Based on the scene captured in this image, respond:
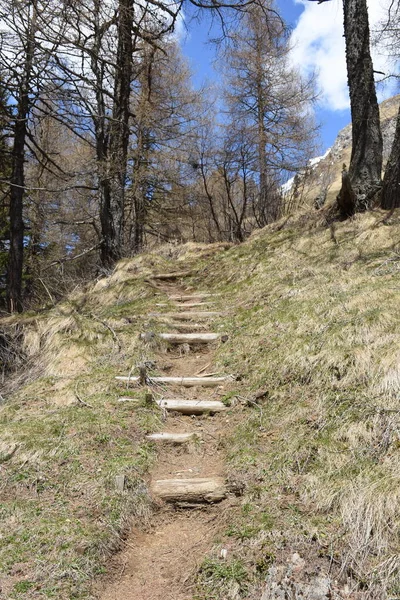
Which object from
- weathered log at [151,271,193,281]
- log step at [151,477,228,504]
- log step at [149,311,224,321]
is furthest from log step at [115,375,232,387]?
weathered log at [151,271,193,281]

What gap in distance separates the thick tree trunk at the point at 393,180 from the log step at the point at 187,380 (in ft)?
14.6

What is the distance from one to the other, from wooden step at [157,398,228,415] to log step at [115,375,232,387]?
1.15ft

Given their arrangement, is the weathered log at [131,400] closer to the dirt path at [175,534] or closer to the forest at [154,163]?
the dirt path at [175,534]

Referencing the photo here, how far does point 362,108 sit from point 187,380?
5695 millimetres

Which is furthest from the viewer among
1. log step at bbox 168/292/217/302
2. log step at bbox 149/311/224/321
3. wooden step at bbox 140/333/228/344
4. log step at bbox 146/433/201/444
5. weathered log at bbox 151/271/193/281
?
weathered log at bbox 151/271/193/281

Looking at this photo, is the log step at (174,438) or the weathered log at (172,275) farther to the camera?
the weathered log at (172,275)

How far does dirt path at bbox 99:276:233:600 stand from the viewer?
7.98ft

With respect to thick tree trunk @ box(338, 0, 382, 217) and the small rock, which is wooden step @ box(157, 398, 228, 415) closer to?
the small rock

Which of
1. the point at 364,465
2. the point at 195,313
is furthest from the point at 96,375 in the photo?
the point at 364,465

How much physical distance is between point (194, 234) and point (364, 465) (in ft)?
40.4

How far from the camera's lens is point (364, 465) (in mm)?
2635

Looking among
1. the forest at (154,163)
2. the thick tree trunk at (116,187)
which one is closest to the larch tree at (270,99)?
the forest at (154,163)

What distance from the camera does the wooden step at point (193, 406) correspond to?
4125 mm

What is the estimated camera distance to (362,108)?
7320 millimetres
